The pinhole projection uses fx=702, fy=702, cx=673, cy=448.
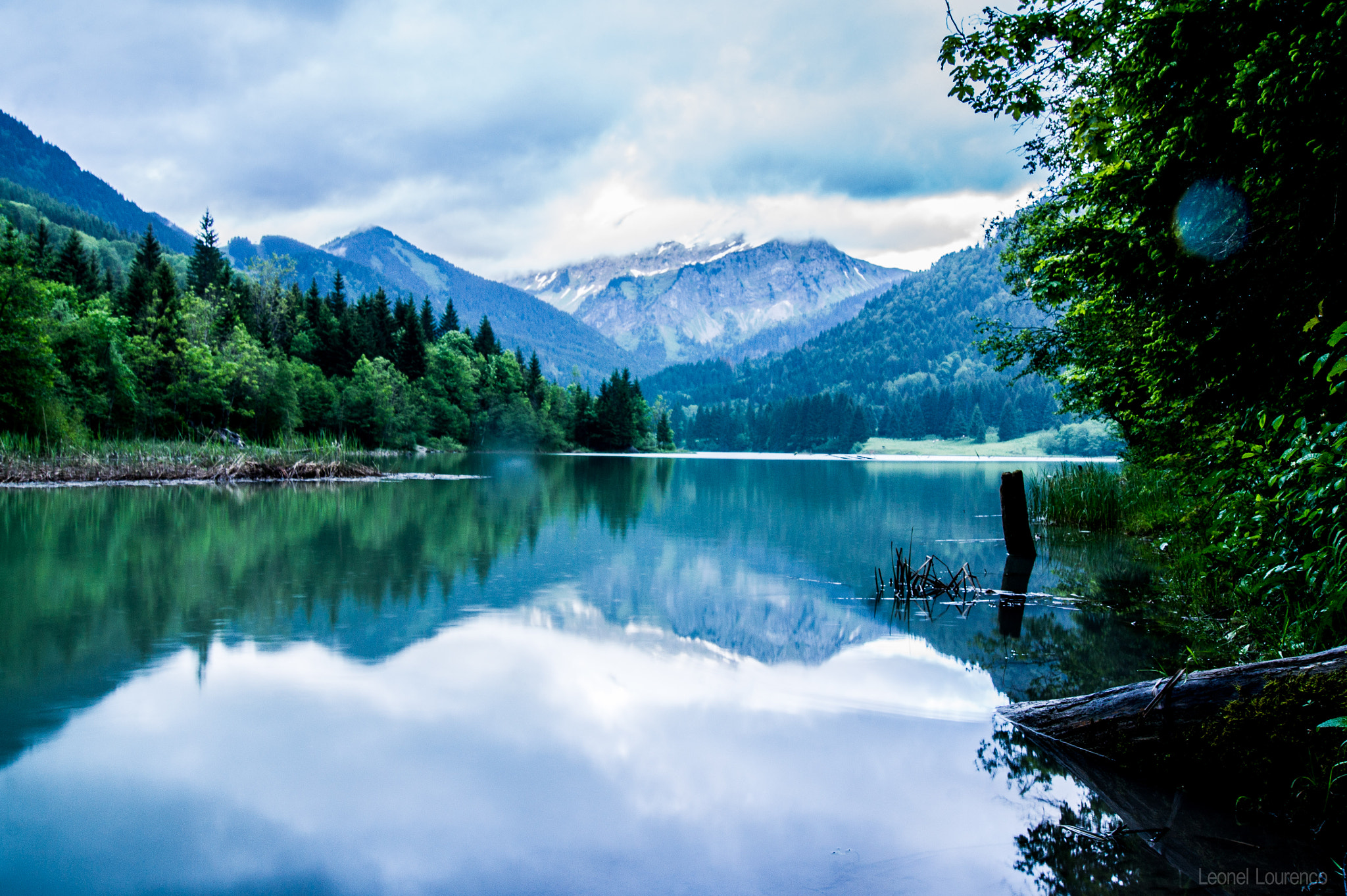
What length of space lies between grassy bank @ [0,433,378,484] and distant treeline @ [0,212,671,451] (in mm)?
4364

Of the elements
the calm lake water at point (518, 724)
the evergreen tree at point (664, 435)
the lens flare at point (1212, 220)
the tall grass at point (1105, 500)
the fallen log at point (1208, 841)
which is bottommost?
the calm lake water at point (518, 724)

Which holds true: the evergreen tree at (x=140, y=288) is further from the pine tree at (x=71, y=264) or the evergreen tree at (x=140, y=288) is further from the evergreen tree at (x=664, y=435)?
the evergreen tree at (x=664, y=435)

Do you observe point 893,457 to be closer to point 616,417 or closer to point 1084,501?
point 616,417

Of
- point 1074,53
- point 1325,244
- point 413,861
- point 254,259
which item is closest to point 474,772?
point 413,861

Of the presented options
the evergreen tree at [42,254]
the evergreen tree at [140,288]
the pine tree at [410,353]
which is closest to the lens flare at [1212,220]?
the evergreen tree at [140,288]

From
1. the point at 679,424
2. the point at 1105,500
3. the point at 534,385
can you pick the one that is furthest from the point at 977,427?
the point at 1105,500

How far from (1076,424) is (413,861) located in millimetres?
185723

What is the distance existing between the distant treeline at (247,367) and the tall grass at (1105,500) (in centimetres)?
4660

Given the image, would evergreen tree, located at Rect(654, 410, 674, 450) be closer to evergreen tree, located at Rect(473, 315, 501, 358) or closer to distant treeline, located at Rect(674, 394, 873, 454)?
evergreen tree, located at Rect(473, 315, 501, 358)

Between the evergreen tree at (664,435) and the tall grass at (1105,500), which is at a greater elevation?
the evergreen tree at (664,435)

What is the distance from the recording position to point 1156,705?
5398mm

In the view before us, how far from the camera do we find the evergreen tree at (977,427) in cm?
16825

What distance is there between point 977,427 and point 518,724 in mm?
180268

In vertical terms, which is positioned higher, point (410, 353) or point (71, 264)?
point (71, 264)
